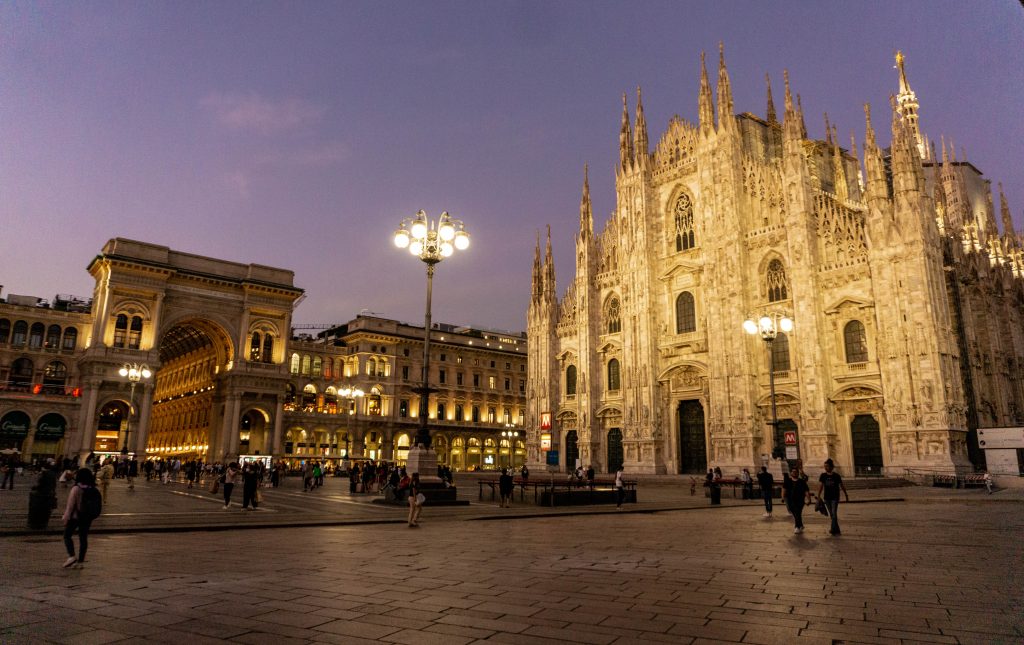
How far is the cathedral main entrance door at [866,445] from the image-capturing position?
32562mm

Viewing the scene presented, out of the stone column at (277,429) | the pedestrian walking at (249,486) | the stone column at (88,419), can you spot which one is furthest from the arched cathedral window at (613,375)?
the stone column at (88,419)

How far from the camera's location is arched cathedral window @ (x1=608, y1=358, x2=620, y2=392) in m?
46.0

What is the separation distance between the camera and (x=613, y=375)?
46281 mm

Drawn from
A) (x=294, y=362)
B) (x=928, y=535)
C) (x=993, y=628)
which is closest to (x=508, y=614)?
(x=993, y=628)

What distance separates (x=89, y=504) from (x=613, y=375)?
40234 mm

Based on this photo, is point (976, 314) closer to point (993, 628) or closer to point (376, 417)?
point (993, 628)

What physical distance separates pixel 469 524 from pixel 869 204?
2988 cm

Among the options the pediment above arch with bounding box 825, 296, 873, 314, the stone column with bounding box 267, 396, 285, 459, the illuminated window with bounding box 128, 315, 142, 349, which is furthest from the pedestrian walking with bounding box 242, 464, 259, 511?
the illuminated window with bounding box 128, 315, 142, 349

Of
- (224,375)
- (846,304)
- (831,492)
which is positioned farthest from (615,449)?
(224,375)

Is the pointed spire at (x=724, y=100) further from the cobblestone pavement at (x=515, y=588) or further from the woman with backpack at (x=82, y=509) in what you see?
the woman with backpack at (x=82, y=509)

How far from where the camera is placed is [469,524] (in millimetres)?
14727

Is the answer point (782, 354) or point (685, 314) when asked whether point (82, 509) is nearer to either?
point (782, 354)

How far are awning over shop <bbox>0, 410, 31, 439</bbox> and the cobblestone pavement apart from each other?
4966cm

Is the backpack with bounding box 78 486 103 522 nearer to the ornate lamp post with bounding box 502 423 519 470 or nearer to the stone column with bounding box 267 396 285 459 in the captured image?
the stone column with bounding box 267 396 285 459
